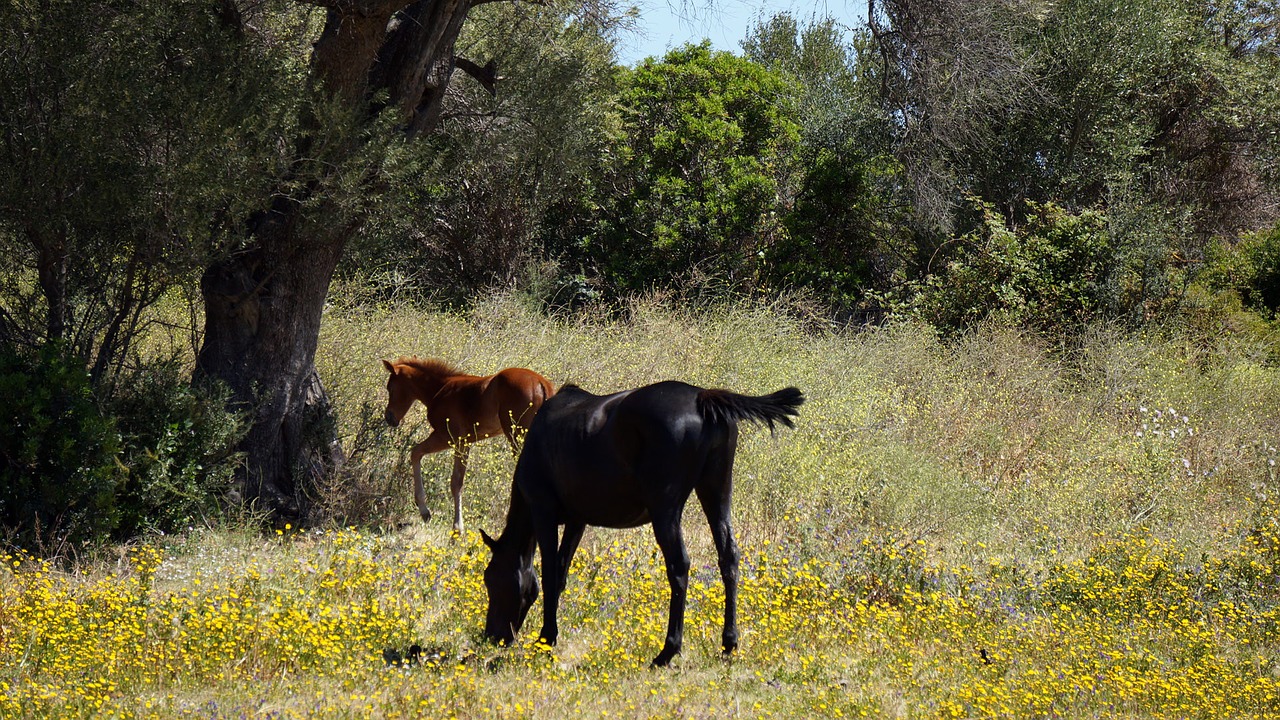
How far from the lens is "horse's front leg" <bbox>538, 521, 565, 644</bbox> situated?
596 cm

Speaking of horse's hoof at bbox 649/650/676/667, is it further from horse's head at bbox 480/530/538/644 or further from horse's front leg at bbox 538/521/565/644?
horse's head at bbox 480/530/538/644

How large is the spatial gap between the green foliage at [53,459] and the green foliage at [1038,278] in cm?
1278

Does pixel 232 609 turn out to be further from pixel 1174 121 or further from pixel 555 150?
pixel 1174 121

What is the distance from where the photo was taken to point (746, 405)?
5828mm

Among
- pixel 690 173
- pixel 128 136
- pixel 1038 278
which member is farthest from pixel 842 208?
pixel 128 136

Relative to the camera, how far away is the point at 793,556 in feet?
27.3

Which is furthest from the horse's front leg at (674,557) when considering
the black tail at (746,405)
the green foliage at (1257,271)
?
the green foliage at (1257,271)

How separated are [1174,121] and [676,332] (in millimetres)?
15748

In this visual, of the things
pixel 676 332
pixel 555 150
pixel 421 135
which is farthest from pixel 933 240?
pixel 421 135

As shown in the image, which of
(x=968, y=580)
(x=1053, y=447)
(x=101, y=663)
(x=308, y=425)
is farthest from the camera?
(x=1053, y=447)

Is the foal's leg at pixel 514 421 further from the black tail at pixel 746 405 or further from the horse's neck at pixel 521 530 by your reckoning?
the black tail at pixel 746 405

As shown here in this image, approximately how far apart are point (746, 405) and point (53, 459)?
5.06 m

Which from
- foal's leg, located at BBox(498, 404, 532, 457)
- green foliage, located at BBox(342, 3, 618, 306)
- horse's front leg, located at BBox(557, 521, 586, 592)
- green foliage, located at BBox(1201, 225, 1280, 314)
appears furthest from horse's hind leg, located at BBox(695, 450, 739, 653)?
green foliage, located at BBox(1201, 225, 1280, 314)

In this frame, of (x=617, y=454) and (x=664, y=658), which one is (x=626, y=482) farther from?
(x=664, y=658)
